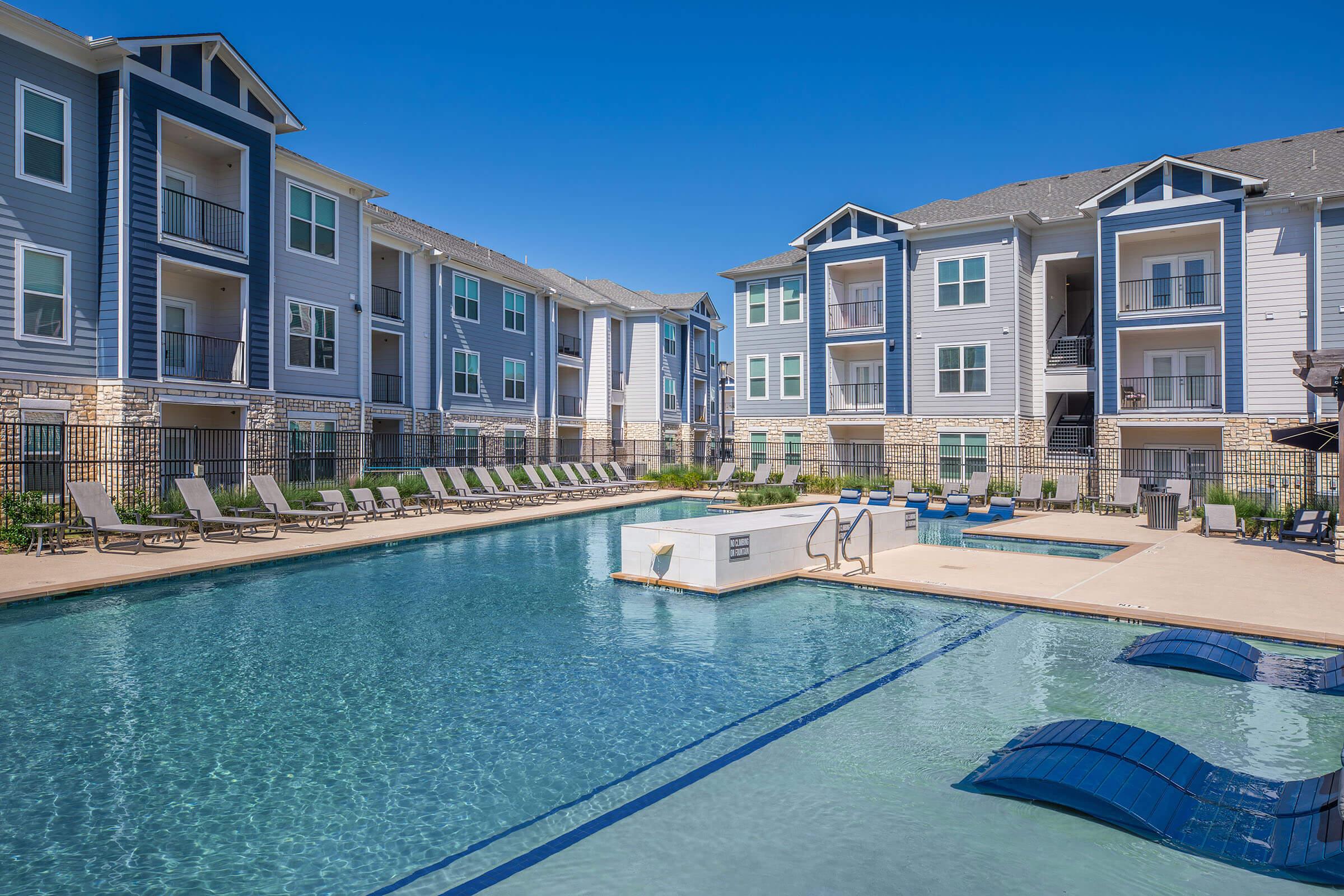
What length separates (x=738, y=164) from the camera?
28500 mm

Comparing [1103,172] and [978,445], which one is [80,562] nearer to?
[978,445]

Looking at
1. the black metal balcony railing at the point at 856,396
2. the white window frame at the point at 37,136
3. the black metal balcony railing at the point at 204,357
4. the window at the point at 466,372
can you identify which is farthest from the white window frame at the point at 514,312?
the white window frame at the point at 37,136

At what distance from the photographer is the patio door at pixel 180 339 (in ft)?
60.4

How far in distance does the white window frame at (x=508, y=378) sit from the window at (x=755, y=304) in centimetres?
911

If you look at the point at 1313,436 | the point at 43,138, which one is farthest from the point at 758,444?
the point at 43,138

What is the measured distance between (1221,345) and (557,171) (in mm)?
21934

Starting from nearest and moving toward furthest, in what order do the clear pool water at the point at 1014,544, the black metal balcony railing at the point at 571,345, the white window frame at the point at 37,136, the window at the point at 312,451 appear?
the clear pool water at the point at 1014,544 < the white window frame at the point at 37,136 < the window at the point at 312,451 < the black metal balcony railing at the point at 571,345

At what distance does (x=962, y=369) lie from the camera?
25.8 metres

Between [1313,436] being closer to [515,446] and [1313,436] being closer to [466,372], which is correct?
[466,372]

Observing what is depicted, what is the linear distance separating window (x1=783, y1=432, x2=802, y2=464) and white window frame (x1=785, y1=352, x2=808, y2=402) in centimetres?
136

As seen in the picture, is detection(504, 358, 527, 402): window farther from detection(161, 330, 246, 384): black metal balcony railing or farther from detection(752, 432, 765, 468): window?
detection(161, 330, 246, 384): black metal balcony railing

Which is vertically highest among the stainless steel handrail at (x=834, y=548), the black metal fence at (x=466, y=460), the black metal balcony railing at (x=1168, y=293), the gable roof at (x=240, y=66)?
the gable roof at (x=240, y=66)

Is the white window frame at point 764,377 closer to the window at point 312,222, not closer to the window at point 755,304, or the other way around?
the window at point 755,304

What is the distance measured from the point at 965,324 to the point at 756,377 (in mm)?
8198
